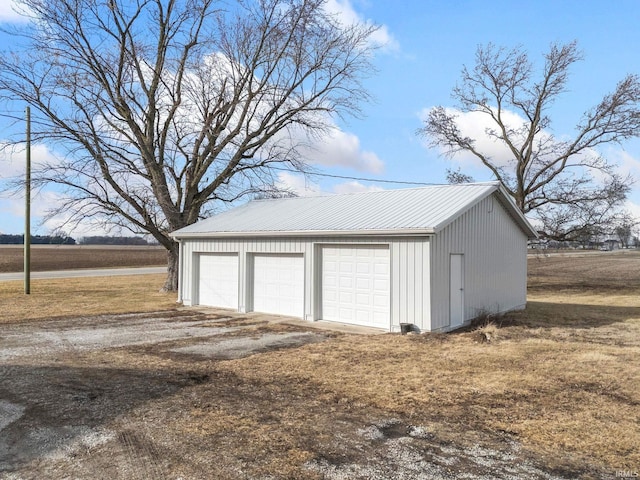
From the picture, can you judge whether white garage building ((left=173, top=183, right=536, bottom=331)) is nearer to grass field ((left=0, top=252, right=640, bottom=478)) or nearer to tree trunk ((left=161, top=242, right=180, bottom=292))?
grass field ((left=0, top=252, right=640, bottom=478))

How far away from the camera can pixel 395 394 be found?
20.1ft

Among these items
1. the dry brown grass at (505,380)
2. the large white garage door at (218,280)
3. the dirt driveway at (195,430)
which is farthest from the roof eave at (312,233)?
the dirt driveway at (195,430)

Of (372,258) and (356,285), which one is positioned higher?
(372,258)

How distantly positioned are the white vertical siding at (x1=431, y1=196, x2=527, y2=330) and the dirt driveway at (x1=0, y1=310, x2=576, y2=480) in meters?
4.96

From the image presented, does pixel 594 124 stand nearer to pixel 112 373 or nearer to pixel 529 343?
pixel 529 343

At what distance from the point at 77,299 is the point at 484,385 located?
15.3 m

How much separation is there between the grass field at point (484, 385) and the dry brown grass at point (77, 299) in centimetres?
157

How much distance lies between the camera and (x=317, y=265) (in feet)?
41.1

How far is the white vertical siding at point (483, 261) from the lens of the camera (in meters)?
10.9

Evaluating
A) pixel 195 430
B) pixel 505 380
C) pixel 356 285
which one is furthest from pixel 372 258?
pixel 195 430

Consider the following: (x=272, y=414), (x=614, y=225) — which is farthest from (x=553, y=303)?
(x=272, y=414)

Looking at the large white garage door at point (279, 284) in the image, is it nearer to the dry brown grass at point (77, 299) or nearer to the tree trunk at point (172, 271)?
the dry brown grass at point (77, 299)

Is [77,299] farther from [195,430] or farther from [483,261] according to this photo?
[195,430]

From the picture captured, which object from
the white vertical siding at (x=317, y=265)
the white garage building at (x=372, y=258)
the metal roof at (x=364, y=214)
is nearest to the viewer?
the white vertical siding at (x=317, y=265)
